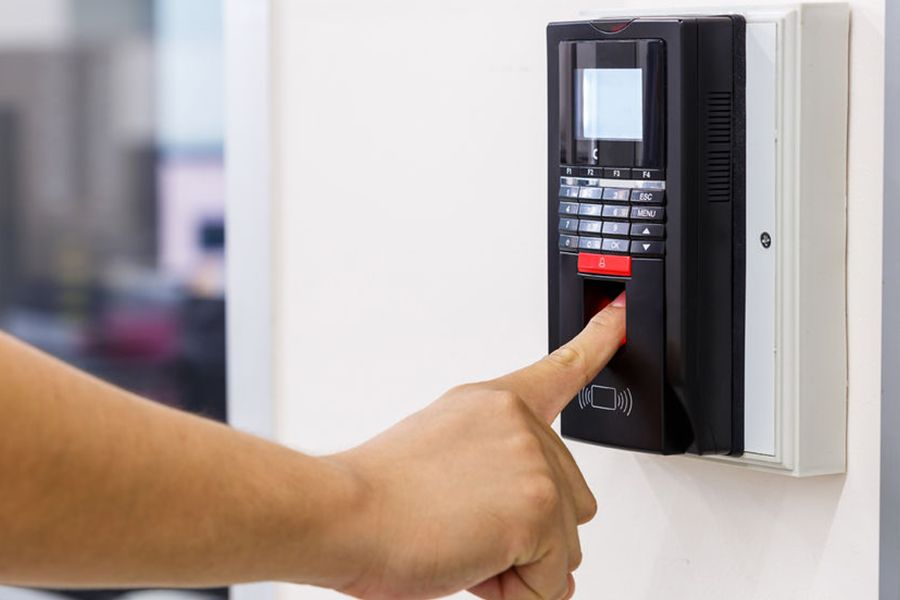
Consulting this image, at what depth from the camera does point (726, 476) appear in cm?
64

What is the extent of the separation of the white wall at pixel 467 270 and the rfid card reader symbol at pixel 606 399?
80 millimetres

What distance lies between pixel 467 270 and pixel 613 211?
0.61ft

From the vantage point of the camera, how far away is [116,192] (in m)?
1.50

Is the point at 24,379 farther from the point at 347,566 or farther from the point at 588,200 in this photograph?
the point at 588,200

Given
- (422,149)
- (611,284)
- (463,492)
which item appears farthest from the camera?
(422,149)

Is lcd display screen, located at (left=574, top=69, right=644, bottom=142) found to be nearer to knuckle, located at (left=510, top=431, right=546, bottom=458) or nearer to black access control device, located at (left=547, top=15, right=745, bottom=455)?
black access control device, located at (left=547, top=15, right=745, bottom=455)

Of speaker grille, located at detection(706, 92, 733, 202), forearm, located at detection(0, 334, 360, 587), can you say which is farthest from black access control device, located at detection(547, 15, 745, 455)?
forearm, located at detection(0, 334, 360, 587)

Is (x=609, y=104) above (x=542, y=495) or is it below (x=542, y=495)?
above

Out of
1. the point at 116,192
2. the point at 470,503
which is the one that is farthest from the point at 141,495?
the point at 116,192

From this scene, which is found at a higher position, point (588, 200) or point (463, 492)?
point (588, 200)

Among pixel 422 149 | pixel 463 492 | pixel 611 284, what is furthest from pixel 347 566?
pixel 422 149

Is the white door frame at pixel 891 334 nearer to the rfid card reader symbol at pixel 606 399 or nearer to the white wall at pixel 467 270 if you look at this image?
the white wall at pixel 467 270

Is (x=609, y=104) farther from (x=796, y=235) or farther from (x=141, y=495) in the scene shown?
(x=141, y=495)

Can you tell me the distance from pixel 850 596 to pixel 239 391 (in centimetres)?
44
